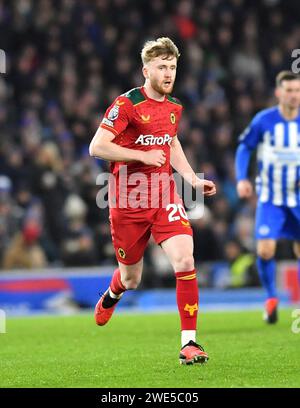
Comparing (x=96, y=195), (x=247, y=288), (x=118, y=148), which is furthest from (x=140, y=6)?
(x=118, y=148)

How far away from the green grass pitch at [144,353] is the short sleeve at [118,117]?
1.80 m

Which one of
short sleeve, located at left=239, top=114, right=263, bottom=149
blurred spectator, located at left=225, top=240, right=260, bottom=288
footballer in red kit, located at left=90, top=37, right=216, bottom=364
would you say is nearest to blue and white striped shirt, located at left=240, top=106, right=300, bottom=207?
short sleeve, located at left=239, top=114, right=263, bottom=149

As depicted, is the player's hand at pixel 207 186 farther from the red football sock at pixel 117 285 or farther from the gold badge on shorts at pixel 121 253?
the red football sock at pixel 117 285

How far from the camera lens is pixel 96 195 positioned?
16.9m

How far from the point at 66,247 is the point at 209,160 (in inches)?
169

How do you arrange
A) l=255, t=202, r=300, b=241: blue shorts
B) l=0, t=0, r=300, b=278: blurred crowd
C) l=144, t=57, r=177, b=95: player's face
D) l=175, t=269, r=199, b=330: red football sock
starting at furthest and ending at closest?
l=0, t=0, r=300, b=278: blurred crowd → l=255, t=202, r=300, b=241: blue shorts → l=144, t=57, r=177, b=95: player's face → l=175, t=269, r=199, b=330: red football sock

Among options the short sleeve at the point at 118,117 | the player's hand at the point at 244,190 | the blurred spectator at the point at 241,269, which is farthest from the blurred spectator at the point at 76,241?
the short sleeve at the point at 118,117

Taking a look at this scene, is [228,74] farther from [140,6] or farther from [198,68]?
[140,6]

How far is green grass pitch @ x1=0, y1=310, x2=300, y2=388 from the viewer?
6.64 metres

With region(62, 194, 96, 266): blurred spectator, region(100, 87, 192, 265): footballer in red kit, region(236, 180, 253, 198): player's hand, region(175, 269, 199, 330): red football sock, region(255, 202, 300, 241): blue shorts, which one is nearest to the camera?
region(175, 269, 199, 330): red football sock

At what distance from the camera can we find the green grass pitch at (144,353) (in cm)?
664

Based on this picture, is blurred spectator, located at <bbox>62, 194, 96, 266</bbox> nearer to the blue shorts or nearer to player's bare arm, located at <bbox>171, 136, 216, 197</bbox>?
the blue shorts

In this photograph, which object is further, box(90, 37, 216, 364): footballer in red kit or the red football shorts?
the red football shorts
